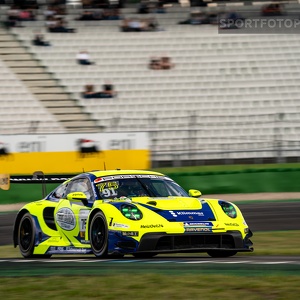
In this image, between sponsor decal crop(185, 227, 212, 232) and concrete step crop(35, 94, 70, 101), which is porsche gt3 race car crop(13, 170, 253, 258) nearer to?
sponsor decal crop(185, 227, 212, 232)

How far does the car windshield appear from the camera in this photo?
9.03 meters

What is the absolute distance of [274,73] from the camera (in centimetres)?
2720

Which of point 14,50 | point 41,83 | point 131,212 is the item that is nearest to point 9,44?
point 14,50

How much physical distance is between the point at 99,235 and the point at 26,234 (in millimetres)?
1961

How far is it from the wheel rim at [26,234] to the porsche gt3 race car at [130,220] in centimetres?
3

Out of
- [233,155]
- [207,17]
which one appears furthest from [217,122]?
[207,17]

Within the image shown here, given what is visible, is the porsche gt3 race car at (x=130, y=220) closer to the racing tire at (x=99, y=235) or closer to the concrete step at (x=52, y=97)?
the racing tire at (x=99, y=235)

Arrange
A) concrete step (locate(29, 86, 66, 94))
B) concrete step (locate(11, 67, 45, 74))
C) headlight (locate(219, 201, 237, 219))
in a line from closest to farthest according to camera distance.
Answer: headlight (locate(219, 201, 237, 219))
concrete step (locate(29, 86, 66, 94))
concrete step (locate(11, 67, 45, 74))

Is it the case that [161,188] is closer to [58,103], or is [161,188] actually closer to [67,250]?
[67,250]

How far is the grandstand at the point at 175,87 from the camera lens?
76.5 ft

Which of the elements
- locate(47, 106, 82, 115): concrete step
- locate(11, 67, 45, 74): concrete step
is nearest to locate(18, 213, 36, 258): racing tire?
locate(47, 106, 82, 115): concrete step

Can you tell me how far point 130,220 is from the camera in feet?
27.1

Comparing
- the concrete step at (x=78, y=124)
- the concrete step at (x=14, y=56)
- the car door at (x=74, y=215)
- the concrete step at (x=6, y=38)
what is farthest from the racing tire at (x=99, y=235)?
Answer: the concrete step at (x=6, y=38)

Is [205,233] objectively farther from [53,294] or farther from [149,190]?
[53,294]
